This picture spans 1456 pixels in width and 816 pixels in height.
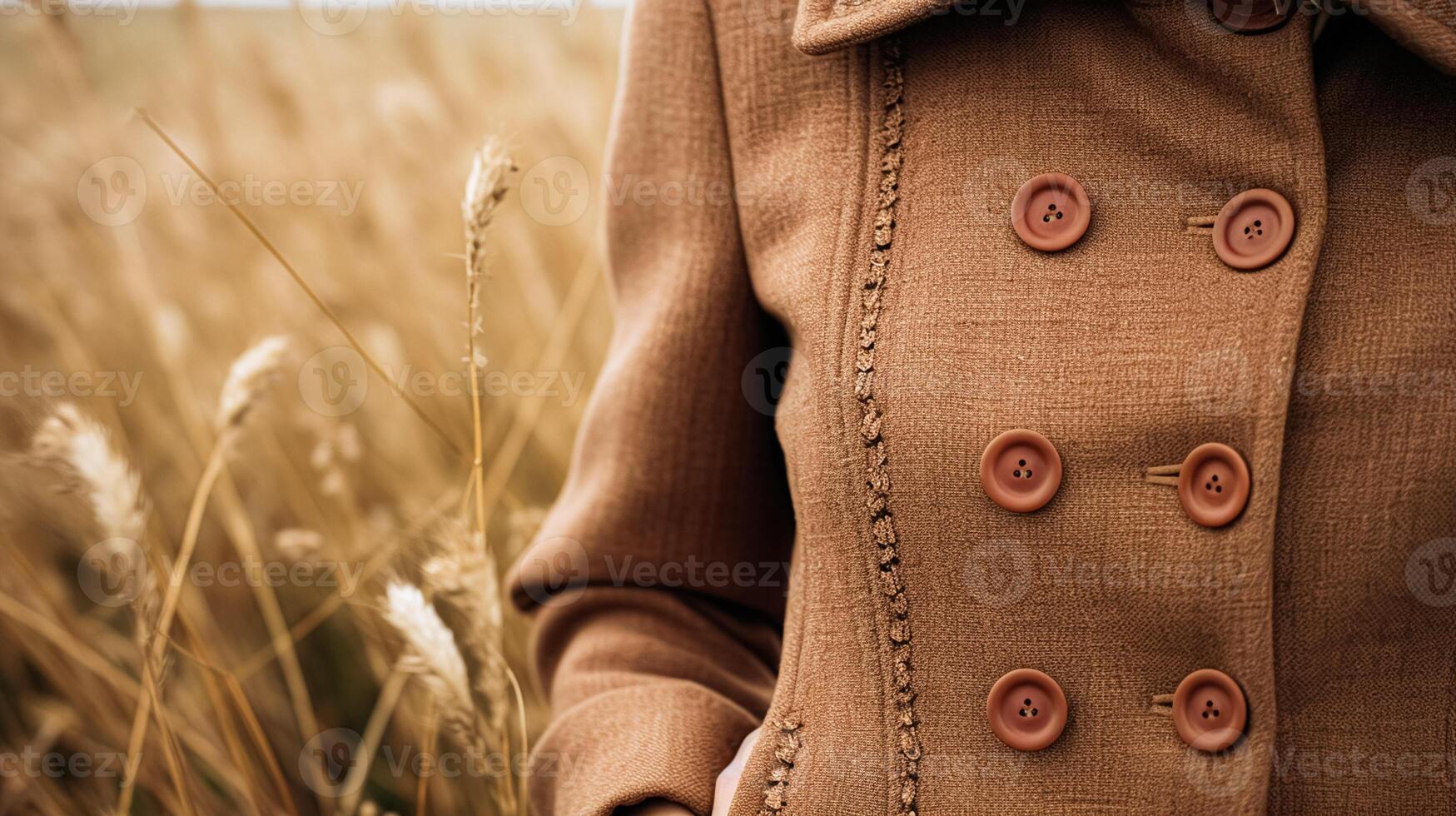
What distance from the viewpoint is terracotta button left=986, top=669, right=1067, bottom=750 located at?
618 millimetres

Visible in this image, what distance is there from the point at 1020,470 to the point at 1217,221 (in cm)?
19

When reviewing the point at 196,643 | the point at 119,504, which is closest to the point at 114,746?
the point at 196,643

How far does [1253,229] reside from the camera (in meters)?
0.60

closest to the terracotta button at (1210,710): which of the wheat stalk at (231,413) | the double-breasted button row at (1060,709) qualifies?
the double-breasted button row at (1060,709)

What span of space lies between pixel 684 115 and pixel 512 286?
107cm

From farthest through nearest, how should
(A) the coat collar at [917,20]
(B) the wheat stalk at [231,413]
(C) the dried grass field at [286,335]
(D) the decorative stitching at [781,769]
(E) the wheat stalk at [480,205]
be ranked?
(C) the dried grass field at [286,335], (B) the wheat stalk at [231,413], (E) the wheat stalk at [480,205], (D) the decorative stitching at [781,769], (A) the coat collar at [917,20]

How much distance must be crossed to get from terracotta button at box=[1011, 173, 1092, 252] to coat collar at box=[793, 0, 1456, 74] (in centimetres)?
12

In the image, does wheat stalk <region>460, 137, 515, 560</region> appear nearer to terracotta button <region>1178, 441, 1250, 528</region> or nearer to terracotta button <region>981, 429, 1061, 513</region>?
terracotta button <region>981, 429, 1061, 513</region>

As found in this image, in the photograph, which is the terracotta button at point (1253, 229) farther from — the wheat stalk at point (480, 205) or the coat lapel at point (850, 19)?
the wheat stalk at point (480, 205)

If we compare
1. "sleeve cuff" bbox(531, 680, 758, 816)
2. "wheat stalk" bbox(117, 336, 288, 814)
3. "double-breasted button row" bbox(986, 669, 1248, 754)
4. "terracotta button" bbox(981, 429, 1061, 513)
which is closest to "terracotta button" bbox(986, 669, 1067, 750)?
"double-breasted button row" bbox(986, 669, 1248, 754)

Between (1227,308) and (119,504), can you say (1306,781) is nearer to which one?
(1227,308)

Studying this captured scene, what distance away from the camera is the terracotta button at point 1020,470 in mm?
606

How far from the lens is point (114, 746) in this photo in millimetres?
1419

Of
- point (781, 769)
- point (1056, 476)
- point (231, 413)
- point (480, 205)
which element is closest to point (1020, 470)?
point (1056, 476)
